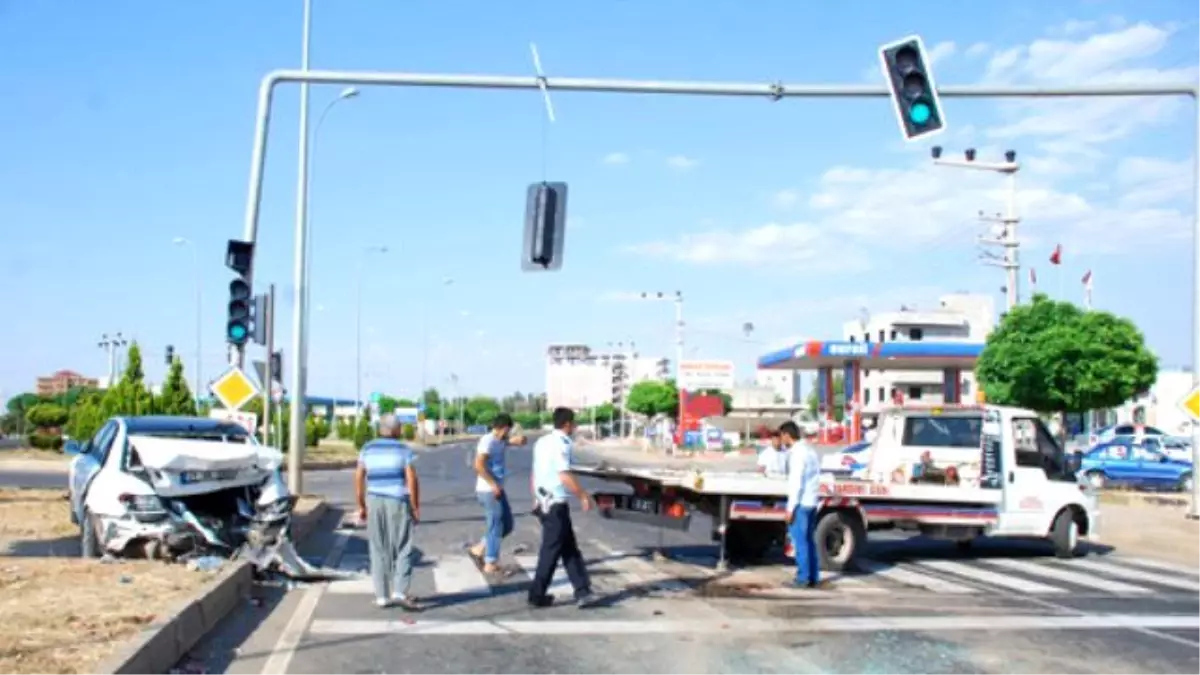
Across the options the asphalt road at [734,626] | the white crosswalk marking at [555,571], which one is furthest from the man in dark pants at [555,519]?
the white crosswalk marking at [555,571]

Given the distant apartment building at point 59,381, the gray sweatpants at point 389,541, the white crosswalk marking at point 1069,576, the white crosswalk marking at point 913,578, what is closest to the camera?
the gray sweatpants at point 389,541

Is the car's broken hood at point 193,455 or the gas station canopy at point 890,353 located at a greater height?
the gas station canopy at point 890,353

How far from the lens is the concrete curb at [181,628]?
742 cm

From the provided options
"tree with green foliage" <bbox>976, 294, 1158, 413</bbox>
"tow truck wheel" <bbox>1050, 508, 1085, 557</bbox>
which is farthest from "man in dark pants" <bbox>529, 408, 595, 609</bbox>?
"tree with green foliage" <bbox>976, 294, 1158, 413</bbox>

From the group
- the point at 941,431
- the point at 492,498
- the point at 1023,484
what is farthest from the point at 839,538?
the point at 492,498

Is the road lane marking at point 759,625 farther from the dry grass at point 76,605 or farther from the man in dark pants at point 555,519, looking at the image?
the dry grass at point 76,605

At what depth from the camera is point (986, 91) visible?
566 inches

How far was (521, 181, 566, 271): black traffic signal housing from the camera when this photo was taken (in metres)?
14.5

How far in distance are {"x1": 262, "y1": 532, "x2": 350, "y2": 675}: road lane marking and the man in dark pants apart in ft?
6.39

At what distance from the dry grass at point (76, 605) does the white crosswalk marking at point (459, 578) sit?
2328 millimetres

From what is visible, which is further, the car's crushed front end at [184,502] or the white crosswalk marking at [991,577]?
the white crosswalk marking at [991,577]

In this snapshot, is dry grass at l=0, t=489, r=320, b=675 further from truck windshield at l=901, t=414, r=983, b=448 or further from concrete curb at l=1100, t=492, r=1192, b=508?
concrete curb at l=1100, t=492, r=1192, b=508

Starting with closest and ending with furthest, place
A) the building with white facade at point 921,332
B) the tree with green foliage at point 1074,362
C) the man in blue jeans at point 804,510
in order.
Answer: the man in blue jeans at point 804,510, the tree with green foliage at point 1074,362, the building with white facade at point 921,332

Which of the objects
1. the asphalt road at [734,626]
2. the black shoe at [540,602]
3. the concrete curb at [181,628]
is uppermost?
the concrete curb at [181,628]
